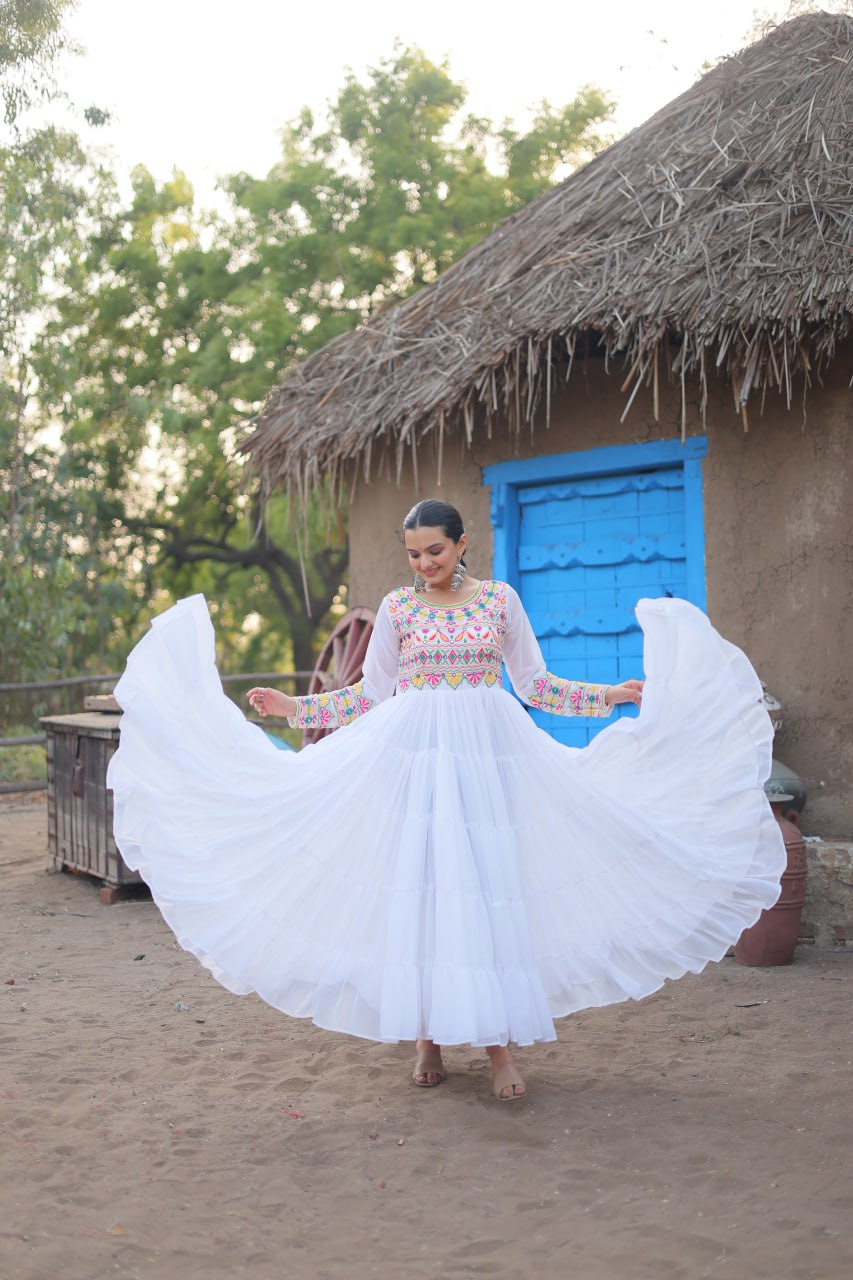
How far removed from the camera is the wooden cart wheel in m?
8.47

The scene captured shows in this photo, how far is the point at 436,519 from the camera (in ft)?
12.4

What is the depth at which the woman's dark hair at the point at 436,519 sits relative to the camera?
379 centimetres

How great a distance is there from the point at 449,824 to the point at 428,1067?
0.90 metres

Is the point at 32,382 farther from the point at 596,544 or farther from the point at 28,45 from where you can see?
the point at 596,544

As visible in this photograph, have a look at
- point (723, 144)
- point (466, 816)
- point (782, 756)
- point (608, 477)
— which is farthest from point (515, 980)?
point (723, 144)

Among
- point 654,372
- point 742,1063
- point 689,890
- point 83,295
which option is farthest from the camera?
point 83,295

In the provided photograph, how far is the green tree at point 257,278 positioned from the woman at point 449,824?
13.9 m

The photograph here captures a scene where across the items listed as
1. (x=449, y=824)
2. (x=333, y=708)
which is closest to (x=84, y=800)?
(x=333, y=708)

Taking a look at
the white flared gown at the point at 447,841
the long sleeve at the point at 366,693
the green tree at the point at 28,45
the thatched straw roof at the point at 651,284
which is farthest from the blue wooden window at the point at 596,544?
the green tree at the point at 28,45

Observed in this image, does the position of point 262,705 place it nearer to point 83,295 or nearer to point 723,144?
point 723,144

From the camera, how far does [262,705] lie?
3.85 meters

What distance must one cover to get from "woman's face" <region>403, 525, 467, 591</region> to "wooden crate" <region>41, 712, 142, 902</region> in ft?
12.7

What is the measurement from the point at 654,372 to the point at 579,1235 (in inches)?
173

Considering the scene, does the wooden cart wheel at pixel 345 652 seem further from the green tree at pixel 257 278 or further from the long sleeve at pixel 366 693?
the green tree at pixel 257 278
